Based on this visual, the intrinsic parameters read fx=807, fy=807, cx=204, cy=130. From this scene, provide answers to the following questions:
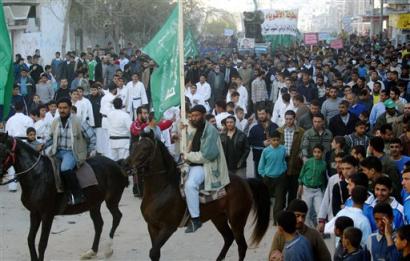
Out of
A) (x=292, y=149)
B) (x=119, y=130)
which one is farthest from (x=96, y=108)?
(x=292, y=149)

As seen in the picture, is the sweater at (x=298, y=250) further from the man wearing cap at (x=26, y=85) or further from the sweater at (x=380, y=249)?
the man wearing cap at (x=26, y=85)

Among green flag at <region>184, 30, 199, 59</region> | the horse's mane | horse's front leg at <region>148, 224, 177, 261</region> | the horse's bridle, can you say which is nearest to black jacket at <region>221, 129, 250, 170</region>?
horse's front leg at <region>148, 224, 177, 261</region>

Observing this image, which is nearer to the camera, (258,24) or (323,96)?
(323,96)

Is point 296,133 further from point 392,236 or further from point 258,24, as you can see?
point 258,24

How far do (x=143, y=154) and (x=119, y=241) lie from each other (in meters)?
2.33

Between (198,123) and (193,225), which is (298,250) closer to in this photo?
(193,225)

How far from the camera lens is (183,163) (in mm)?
10297

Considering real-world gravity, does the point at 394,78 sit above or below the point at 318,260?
above

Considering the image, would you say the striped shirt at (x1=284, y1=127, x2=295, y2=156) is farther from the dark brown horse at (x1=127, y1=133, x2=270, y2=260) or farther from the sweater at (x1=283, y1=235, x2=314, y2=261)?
the sweater at (x1=283, y1=235, x2=314, y2=261)

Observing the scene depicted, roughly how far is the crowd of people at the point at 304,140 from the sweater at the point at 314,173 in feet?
0.05

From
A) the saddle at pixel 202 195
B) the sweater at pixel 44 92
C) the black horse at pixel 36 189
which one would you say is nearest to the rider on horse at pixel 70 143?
the black horse at pixel 36 189

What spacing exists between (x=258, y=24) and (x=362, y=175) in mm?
36958

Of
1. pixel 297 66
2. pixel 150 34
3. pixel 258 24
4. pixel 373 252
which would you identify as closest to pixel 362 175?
pixel 373 252

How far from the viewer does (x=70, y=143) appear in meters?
10.7
